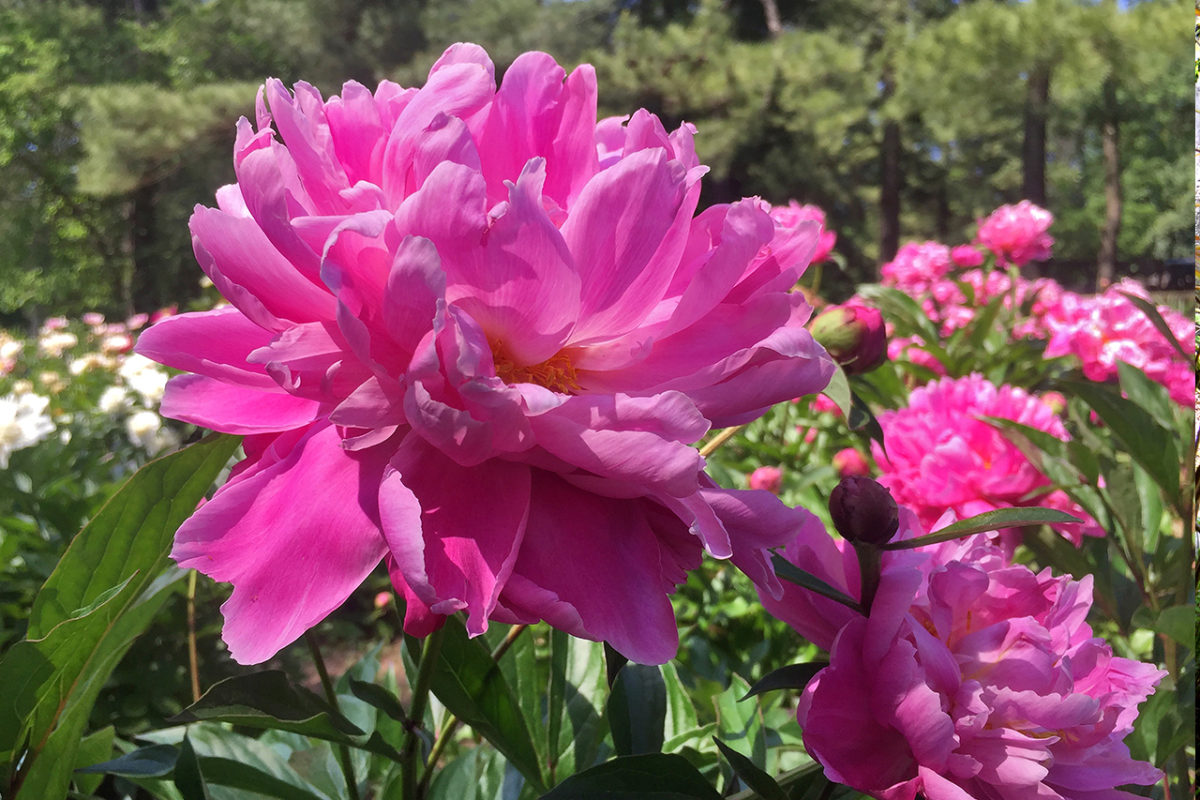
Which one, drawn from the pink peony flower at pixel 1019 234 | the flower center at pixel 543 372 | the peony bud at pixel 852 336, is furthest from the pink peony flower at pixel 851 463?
the pink peony flower at pixel 1019 234

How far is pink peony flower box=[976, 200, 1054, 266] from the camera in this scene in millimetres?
2287

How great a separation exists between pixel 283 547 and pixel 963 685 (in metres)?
0.24

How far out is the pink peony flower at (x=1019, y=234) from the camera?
2.29 m

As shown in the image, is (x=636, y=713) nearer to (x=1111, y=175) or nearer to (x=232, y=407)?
(x=232, y=407)

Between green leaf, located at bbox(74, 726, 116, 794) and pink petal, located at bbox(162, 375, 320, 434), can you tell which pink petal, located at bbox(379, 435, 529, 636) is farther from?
green leaf, located at bbox(74, 726, 116, 794)

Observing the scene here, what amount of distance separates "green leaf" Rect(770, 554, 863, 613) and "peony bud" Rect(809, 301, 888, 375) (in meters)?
0.18

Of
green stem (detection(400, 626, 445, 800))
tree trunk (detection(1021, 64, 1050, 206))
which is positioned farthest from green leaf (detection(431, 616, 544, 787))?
tree trunk (detection(1021, 64, 1050, 206))

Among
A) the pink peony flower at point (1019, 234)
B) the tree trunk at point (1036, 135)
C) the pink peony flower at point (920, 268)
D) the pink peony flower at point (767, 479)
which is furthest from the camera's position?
the tree trunk at point (1036, 135)

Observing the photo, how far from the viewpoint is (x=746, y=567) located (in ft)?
0.89

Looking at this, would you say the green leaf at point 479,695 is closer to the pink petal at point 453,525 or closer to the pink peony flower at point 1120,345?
the pink petal at point 453,525

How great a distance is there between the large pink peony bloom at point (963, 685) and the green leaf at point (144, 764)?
0.26 meters

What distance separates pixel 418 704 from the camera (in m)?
0.33

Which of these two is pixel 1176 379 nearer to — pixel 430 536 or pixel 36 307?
pixel 430 536

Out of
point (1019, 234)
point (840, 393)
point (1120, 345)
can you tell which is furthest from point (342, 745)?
point (1019, 234)
